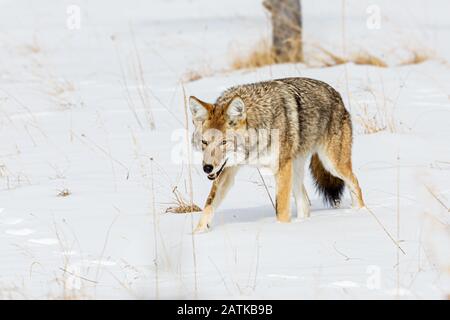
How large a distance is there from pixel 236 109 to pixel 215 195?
634 mm

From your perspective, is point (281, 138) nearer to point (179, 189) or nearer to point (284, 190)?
point (284, 190)

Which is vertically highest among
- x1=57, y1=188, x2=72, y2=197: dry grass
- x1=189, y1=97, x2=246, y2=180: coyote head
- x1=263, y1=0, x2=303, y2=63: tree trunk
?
x1=263, y1=0, x2=303, y2=63: tree trunk

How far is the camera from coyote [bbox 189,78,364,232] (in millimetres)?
6098

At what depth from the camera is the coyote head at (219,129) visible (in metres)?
6.03

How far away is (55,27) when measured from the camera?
771 inches

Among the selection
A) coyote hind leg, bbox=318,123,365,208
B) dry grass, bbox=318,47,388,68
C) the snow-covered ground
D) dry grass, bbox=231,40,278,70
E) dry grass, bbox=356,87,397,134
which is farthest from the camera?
dry grass, bbox=231,40,278,70

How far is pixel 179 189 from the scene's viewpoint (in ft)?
24.5

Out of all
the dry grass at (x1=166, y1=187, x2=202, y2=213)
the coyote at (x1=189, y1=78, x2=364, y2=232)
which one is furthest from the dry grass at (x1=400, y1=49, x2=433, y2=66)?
the dry grass at (x1=166, y1=187, x2=202, y2=213)

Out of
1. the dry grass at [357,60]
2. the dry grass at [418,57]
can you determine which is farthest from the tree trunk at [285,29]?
the dry grass at [418,57]

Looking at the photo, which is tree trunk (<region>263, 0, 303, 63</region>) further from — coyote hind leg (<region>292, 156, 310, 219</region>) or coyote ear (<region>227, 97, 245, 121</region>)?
coyote ear (<region>227, 97, 245, 121</region>)

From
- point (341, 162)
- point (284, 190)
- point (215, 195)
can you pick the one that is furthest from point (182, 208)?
point (341, 162)

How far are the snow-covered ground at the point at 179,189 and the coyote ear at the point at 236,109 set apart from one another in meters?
0.77

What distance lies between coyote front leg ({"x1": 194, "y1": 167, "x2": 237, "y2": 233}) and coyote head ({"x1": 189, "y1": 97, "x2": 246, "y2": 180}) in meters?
0.21

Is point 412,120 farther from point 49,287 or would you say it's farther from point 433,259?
point 49,287
